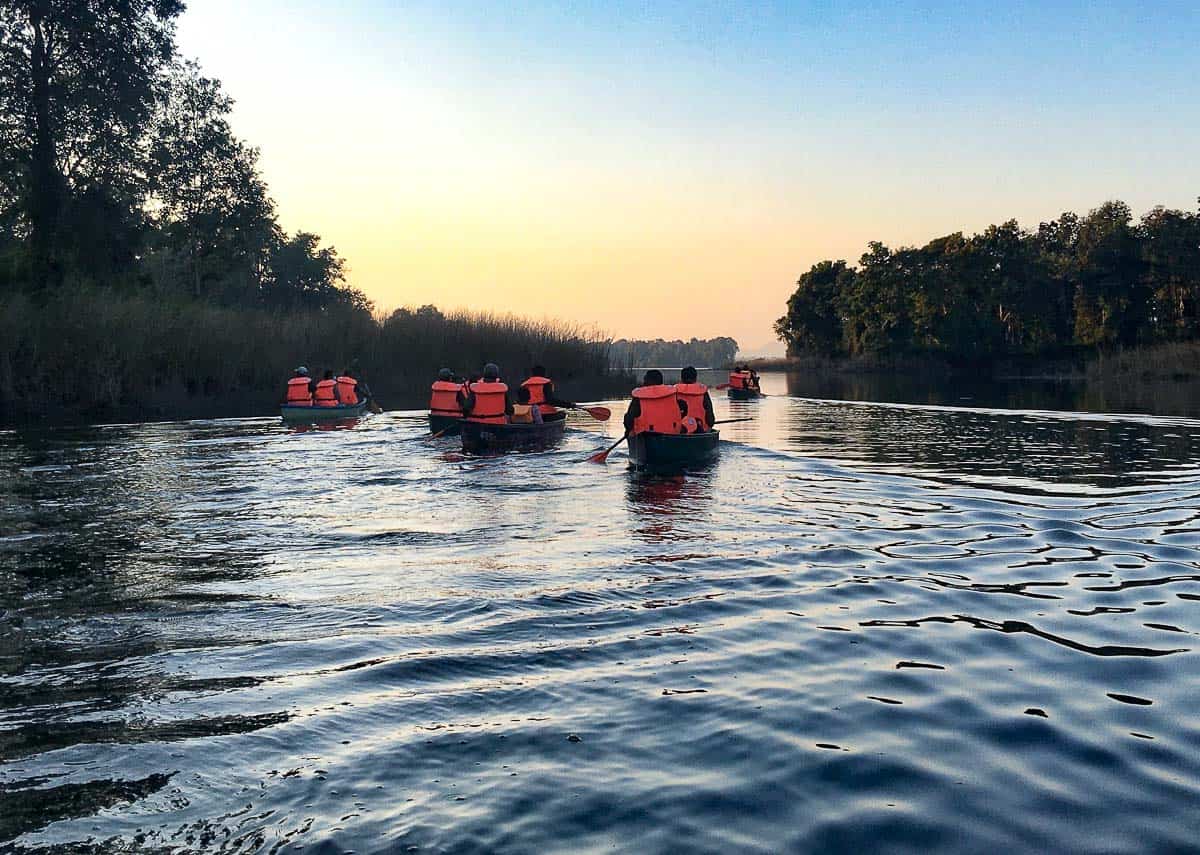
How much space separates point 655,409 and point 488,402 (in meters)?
5.04

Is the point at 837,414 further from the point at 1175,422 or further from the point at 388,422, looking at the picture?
the point at 388,422

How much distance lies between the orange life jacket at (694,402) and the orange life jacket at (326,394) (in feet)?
40.7

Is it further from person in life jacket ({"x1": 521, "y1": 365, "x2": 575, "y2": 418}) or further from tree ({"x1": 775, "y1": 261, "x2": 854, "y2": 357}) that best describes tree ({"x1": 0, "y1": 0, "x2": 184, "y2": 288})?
tree ({"x1": 775, "y1": 261, "x2": 854, "y2": 357})

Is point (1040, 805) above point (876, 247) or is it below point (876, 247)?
below

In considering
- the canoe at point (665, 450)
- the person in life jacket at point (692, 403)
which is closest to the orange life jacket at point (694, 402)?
the person in life jacket at point (692, 403)

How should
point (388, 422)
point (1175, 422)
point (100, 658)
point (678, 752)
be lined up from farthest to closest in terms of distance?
point (388, 422) → point (1175, 422) → point (100, 658) → point (678, 752)

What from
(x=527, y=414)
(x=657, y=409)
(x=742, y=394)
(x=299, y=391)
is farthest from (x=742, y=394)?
(x=657, y=409)

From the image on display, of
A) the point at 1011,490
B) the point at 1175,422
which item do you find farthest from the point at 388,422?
the point at 1175,422

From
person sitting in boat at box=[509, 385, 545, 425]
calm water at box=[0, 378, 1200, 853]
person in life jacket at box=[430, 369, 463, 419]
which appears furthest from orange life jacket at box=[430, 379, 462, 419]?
calm water at box=[0, 378, 1200, 853]

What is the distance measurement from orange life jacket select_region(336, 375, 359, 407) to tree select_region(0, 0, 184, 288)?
13887 mm

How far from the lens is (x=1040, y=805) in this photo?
4332mm

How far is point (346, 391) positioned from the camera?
92.2 ft

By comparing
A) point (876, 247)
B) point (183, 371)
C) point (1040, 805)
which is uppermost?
point (876, 247)

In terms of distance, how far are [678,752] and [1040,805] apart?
167cm
